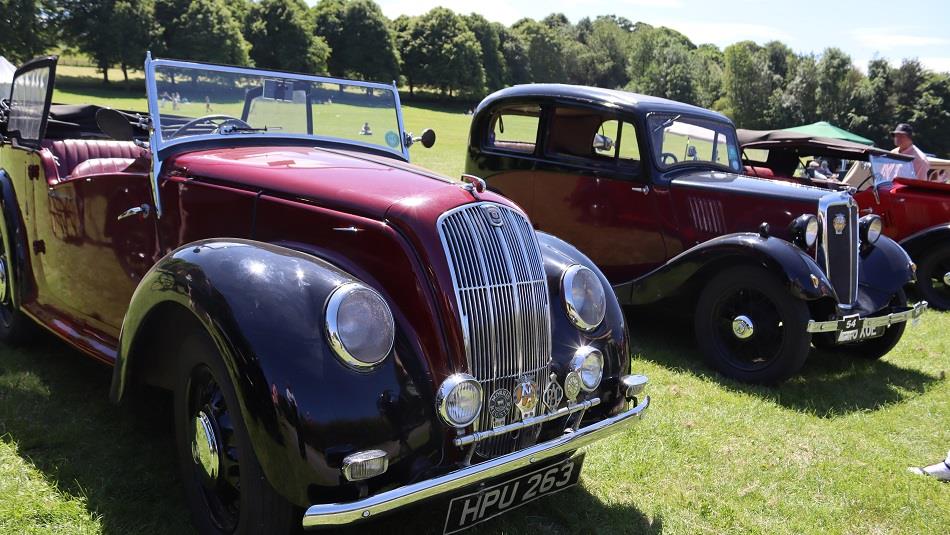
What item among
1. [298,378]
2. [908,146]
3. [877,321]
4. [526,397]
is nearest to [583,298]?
[526,397]

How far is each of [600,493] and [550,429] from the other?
2.61ft

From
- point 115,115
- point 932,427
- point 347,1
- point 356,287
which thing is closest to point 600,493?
point 356,287

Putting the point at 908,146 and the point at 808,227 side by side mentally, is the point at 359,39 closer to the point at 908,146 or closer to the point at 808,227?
the point at 908,146

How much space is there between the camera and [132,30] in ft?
143

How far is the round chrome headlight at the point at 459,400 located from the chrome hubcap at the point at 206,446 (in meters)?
0.86

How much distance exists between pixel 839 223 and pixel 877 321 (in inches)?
32.4

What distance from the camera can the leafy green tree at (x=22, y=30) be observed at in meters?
36.4

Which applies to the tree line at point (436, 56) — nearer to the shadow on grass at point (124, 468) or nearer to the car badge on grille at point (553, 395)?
Result: the shadow on grass at point (124, 468)

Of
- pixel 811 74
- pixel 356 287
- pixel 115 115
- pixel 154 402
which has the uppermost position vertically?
pixel 811 74

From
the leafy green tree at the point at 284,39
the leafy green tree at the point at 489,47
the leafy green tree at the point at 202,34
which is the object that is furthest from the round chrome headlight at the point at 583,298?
the leafy green tree at the point at 489,47

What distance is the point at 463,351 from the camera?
2.48 metres

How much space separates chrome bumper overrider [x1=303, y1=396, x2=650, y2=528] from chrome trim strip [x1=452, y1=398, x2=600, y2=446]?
0.08m

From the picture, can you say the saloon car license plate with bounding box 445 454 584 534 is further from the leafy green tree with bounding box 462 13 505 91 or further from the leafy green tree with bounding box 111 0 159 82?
the leafy green tree with bounding box 462 13 505 91

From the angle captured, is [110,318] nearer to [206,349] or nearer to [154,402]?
[154,402]
